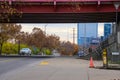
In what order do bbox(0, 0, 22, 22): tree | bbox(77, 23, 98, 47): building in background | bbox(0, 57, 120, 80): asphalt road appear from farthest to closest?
bbox(77, 23, 98, 47): building in background, bbox(0, 57, 120, 80): asphalt road, bbox(0, 0, 22, 22): tree

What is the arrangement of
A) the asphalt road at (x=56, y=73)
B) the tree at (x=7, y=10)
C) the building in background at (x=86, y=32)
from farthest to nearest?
the building in background at (x=86, y=32) → the asphalt road at (x=56, y=73) → the tree at (x=7, y=10)

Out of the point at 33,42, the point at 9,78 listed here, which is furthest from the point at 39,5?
the point at 33,42

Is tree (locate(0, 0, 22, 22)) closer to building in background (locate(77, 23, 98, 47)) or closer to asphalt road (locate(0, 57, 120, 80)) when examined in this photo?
asphalt road (locate(0, 57, 120, 80))

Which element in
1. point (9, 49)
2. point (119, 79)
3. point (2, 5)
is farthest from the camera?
point (9, 49)

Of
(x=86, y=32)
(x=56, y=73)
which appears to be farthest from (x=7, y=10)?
(x=86, y=32)

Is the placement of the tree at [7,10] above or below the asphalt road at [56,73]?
above

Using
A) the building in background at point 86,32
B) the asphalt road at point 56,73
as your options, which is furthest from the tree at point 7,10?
the building in background at point 86,32

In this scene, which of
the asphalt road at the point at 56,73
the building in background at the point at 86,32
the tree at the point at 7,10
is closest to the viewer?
the tree at the point at 7,10

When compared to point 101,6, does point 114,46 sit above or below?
below

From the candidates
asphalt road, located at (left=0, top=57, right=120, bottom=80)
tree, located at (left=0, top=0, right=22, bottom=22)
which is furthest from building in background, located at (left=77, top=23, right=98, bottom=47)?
tree, located at (left=0, top=0, right=22, bottom=22)

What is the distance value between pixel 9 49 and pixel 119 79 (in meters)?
83.5

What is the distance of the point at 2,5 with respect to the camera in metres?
11.0

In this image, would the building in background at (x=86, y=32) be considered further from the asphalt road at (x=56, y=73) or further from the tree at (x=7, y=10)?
the tree at (x=7, y=10)

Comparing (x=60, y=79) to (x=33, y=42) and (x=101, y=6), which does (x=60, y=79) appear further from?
(x=33, y=42)
